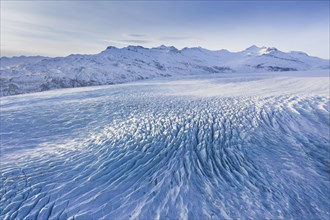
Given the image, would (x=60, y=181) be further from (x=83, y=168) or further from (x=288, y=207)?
(x=288, y=207)

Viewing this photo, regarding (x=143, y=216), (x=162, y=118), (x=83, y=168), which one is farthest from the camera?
(x=162, y=118)

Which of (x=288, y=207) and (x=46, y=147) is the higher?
(x=46, y=147)

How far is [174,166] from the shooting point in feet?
38.6

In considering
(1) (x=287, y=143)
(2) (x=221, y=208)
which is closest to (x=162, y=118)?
(1) (x=287, y=143)

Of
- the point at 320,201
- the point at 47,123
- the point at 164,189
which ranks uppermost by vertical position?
the point at 47,123

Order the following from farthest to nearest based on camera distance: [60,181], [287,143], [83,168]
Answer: [287,143], [83,168], [60,181]

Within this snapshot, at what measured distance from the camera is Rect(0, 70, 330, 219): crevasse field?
8836 millimetres

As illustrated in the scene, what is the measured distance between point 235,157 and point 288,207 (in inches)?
157

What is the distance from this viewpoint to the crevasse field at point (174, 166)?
8.84 metres

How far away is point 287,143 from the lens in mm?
14359

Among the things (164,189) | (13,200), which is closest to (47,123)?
(13,200)

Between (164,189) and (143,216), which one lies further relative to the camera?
(164,189)

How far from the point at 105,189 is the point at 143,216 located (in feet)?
8.80

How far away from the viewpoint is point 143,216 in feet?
27.3
